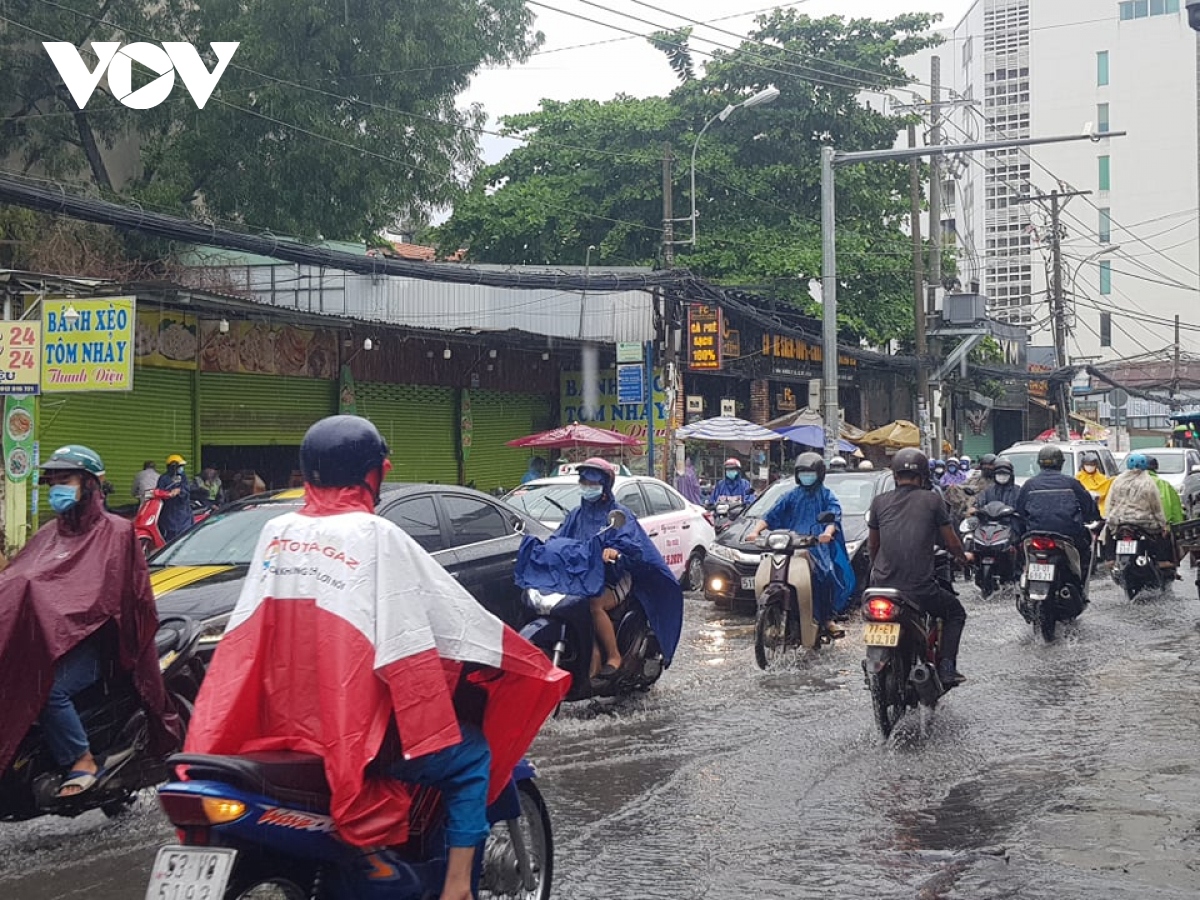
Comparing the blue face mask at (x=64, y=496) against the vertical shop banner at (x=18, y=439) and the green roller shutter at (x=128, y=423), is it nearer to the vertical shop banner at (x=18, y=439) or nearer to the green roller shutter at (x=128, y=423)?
the vertical shop banner at (x=18, y=439)

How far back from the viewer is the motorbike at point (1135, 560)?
49.8 feet

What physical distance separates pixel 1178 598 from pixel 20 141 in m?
21.6

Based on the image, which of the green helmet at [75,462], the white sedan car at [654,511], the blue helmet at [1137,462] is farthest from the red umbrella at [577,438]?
the green helmet at [75,462]

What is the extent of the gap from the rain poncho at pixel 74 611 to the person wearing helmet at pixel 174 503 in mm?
11708

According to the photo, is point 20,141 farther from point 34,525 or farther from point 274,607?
point 274,607

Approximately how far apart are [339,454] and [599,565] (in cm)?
522

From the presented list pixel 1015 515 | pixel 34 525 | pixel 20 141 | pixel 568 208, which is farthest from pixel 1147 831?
pixel 568 208

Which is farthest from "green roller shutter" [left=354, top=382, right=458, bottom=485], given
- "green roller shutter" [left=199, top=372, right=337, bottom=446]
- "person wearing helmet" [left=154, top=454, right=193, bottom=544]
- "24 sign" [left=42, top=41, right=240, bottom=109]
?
"person wearing helmet" [left=154, top=454, right=193, bottom=544]

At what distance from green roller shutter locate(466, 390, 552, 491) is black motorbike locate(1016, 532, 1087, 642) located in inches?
641

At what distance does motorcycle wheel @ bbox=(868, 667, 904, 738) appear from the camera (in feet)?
26.3

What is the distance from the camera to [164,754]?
6.26m

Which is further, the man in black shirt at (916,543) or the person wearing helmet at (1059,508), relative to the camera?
the person wearing helmet at (1059,508)

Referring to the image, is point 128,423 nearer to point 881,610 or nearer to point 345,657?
point 881,610

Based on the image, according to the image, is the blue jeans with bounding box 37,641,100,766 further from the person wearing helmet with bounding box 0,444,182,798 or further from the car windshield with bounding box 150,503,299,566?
the car windshield with bounding box 150,503,299,566
